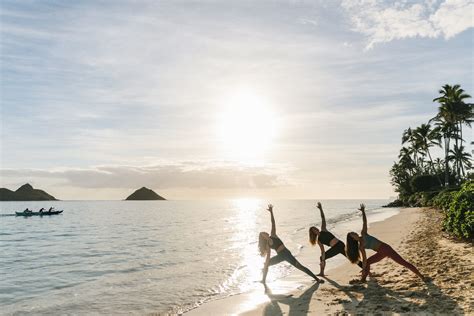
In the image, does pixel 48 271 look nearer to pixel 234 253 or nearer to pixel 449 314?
pixel 234 253

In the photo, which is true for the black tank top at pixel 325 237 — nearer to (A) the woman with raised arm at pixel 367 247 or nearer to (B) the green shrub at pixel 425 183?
(A) the woman with raised arm at pixel 367 247

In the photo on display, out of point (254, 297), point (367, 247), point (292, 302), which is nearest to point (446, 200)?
point (367, 247)

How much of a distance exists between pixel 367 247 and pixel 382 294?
4.71ft

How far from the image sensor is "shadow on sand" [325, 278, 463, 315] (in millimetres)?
7555

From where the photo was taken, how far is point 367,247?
1024 cm

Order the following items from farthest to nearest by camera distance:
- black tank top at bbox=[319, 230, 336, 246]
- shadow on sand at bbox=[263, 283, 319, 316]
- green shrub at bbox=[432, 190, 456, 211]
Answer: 1. green shrub at bbox=[432, 190, 456, 211]
2. black tank top at bbox=[319, 230, 336, 246]
3. shadow on sand at bbox=[263, 283, 319, 316]

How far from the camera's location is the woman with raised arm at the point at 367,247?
10023 millimetres

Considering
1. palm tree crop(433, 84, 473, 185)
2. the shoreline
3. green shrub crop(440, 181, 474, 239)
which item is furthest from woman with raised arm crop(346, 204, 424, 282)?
palm tree crop(433, 84, 473, 185)

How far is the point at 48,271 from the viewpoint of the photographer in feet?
61.4

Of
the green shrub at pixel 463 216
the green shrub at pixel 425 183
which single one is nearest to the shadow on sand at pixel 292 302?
the green shrub at pixel 463 216

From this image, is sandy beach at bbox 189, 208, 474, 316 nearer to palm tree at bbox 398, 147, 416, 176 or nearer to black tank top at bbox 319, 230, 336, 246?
black tank top at bbox 319, 230, 336, 246

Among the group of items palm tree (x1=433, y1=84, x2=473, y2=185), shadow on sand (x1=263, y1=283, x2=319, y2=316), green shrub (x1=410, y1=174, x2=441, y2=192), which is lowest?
shadow on sand (x1=263, y1=283, x2=319, y2=316)

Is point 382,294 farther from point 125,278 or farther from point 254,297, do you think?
point 125,278

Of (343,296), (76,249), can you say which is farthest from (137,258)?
(343,296)
